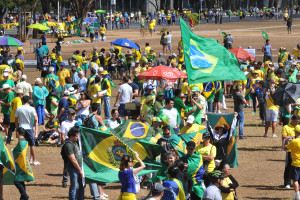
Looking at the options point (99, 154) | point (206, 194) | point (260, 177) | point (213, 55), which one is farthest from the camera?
point (260, 177)

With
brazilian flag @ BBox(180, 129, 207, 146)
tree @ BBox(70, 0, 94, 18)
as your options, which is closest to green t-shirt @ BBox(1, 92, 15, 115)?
brazilian flag @ BBox(180, 129, 207, 146)

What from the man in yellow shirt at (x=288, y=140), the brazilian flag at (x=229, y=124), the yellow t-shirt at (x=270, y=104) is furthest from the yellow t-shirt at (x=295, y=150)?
the yellow t-shirt at (x=270, y=104)

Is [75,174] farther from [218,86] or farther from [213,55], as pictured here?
[218,86]

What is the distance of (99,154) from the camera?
10.5 m

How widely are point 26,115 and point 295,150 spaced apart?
576 centimetres

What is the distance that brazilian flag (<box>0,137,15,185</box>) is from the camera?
10555 mm

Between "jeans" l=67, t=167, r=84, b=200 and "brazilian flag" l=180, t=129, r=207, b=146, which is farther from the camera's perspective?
"brazilian flag" l=180, t=129, r=207, b=146

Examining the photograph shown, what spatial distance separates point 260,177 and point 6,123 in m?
6.93

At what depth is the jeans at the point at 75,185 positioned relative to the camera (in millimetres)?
10223

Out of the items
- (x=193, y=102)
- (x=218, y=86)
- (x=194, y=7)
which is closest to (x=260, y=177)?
(x=193, y=102)

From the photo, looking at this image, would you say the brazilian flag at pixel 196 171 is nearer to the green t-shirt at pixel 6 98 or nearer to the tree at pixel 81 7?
the green t-shirt at pixel 6 98

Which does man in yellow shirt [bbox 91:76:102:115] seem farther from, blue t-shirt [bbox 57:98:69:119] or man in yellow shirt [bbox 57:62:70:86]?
man in yellow shirt [bbox 57:62:70:86]

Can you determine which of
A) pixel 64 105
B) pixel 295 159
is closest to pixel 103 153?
pixel 295 159

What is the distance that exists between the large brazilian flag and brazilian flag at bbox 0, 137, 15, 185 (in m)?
3.65
